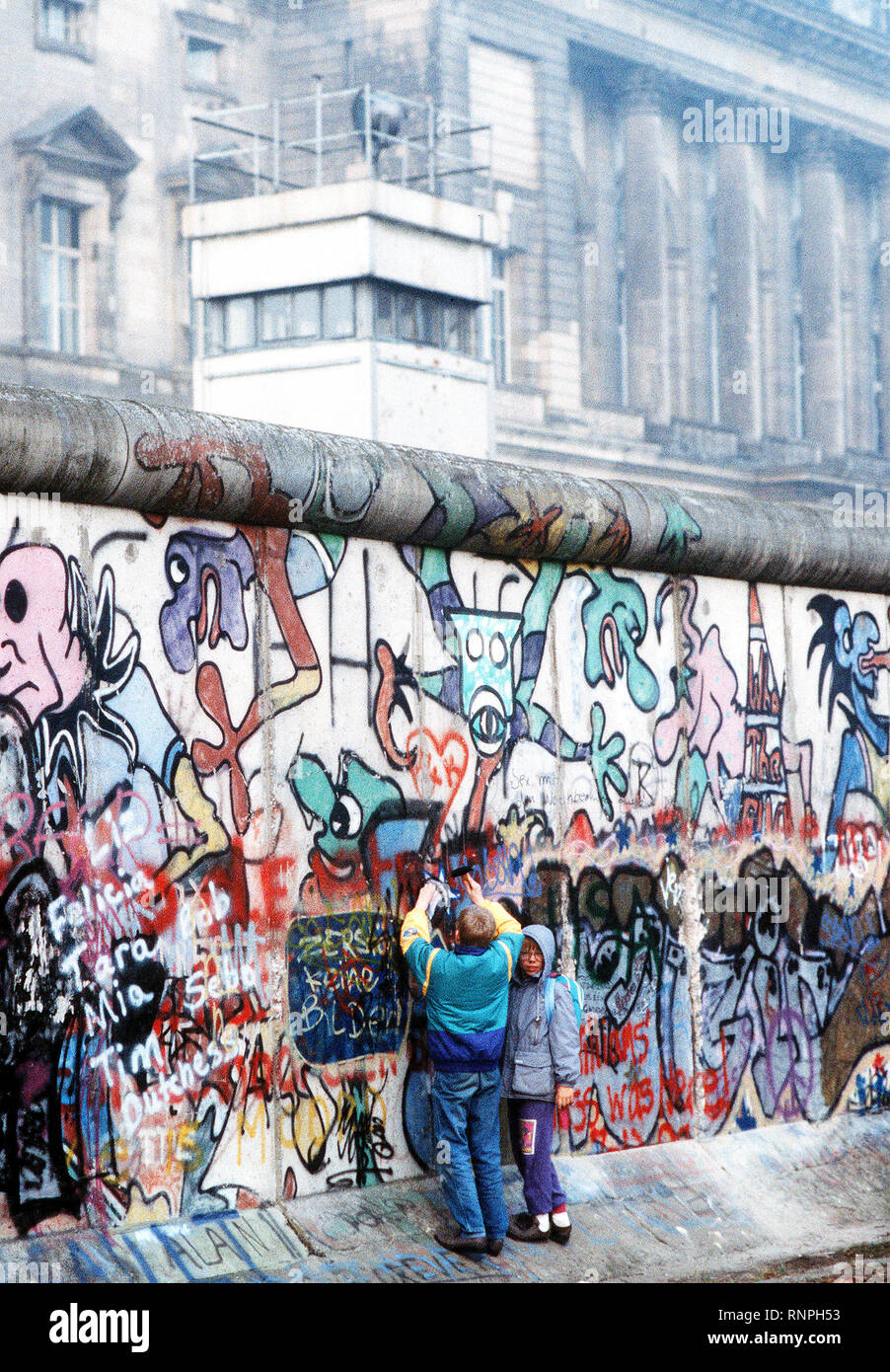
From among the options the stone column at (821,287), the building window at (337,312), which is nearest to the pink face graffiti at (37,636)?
the building window at (337,312)

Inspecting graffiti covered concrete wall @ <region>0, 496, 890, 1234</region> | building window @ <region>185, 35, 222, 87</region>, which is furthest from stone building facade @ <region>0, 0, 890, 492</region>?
graffiti covered concrete wall @ <region>0, 496, 890, 1234</region>

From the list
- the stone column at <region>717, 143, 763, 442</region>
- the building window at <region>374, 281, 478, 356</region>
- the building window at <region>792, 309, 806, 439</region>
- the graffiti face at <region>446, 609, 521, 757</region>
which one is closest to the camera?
the graffiti face at <region>446, 609, 521, 757</region>

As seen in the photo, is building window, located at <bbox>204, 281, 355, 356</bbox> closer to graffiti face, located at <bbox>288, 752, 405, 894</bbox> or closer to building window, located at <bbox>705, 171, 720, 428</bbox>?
graffiti face, located at <bbox>288, 752, 405, 894</bbox>

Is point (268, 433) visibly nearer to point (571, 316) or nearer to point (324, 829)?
point (324, 829)

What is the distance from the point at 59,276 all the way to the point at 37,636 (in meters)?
34.2

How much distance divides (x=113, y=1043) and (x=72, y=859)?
27.4 inches

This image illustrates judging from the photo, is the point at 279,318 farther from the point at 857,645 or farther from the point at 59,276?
the point at 857,645

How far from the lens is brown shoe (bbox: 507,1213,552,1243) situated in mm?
8141

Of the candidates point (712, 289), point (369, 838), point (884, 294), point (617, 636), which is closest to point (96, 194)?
point (712, 289)

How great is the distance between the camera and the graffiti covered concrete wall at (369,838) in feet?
22.9

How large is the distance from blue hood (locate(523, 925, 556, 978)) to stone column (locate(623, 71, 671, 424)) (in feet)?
150

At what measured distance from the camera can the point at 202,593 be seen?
7625mm

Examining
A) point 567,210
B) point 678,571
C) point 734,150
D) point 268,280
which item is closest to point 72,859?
point 678,571

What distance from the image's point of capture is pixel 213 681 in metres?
7.63
